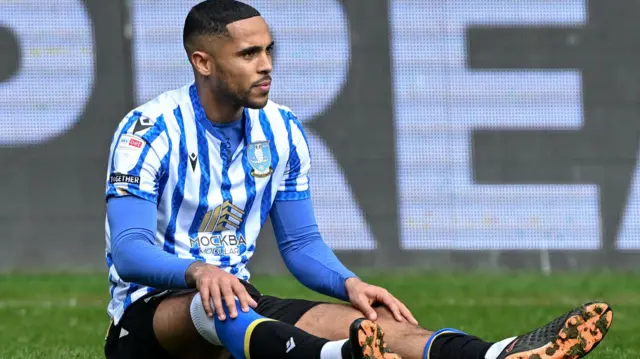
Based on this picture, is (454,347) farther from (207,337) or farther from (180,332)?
(180,332)

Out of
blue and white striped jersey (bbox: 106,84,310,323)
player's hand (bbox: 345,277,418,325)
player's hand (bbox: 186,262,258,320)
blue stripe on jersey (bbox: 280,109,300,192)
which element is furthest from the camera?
blue stripe on jersey (bbox: 280,109,300,192)

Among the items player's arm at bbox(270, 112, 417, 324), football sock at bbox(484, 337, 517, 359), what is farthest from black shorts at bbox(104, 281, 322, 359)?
football sock at bbox(484, 337, 517, 359)

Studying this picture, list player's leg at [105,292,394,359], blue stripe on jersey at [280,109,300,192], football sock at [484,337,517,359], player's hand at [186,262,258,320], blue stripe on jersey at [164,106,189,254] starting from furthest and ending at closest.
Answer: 1. blue stripe on jersey at [280,109,300,192]
2. blue stripe on jersey at [164,106,189,254]
3. player's hand at [186,262,258,320]
4. football sock at [484,337,517,359]
5. player's leg at [105,292,394,359]

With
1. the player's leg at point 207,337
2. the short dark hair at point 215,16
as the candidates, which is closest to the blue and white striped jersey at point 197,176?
the player's leg at point 207,337

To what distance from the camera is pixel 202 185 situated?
4.21 metres

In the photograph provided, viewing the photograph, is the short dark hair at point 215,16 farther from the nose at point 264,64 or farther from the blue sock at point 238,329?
the blue sock at point 238,329

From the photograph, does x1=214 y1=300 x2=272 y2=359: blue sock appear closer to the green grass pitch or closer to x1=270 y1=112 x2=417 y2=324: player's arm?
x1=270 y1=112 x2=417 y2=324: player's arm

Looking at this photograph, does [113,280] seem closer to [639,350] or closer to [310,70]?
[639,350]

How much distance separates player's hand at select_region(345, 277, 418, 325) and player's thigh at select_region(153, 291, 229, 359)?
1.50 feet

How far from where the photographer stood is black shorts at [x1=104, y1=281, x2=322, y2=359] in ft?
13.0

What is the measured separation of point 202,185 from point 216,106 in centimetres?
28

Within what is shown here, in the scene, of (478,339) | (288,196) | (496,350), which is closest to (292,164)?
(288,196)

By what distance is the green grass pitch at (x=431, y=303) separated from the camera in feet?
20.9

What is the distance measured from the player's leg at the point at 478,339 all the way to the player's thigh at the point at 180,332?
0.32 metres
